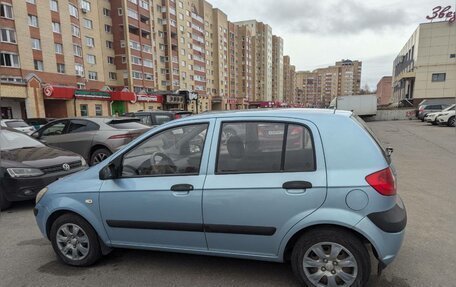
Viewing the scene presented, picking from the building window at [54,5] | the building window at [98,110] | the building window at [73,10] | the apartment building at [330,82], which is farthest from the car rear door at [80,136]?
the apartment building at [330,82]

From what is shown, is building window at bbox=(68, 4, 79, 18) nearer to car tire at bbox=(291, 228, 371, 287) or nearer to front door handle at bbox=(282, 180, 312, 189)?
front door handle at bbox=(282, 180, 312, 189)

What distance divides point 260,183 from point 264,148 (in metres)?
0.33

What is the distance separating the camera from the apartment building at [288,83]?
134625mm

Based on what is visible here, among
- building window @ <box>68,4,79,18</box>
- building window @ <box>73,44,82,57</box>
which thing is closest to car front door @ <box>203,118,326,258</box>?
building window @ <box>73,44,82,57</box>

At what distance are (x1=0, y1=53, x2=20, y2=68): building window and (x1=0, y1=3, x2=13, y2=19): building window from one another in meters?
3.90

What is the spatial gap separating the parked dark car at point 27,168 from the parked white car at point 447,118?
76.8 feet

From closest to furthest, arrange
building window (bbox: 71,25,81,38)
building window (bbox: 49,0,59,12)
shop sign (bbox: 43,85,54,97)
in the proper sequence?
Answer: shop sign (bbox: 43,85,54,97)
building window (bbox: 49,0,59,12)
building window (bbox: 71,25,81,38)

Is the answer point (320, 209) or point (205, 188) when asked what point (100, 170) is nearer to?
point (205, 188)

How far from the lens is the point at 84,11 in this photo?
41.7 metres

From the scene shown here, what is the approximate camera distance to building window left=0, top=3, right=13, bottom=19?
3008 cm

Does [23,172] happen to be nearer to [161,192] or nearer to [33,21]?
[161,192]

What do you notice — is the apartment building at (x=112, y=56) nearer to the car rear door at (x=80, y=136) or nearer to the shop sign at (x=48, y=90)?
the shop sign at (x=48, y=90)

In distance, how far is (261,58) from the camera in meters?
108

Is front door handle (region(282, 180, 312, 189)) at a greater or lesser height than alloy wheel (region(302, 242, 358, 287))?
greater
